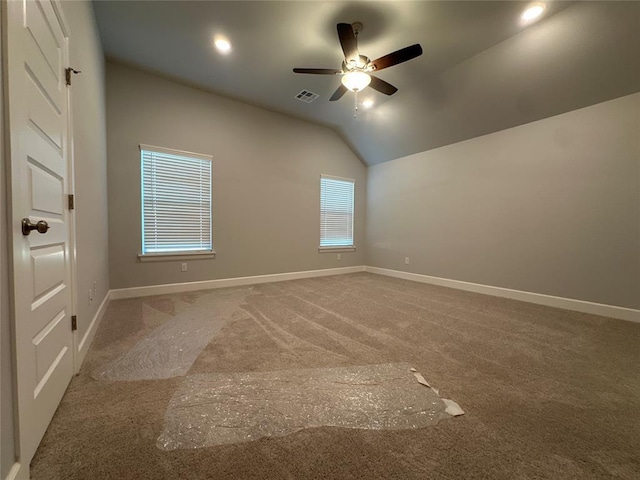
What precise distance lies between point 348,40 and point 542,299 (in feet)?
13.0

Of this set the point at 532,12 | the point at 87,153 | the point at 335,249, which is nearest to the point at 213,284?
the point at 87,153

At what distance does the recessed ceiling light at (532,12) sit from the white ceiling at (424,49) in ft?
0.21

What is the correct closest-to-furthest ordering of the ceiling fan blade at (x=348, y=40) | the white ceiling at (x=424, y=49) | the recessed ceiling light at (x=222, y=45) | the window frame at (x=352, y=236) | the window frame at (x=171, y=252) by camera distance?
the ceiling fan blade at (x=348, y=40), the white ceiling at (x=424, y=49), the recessed ceiling light at (x=222, y=45), the window frame at (x=171, y=252), the window frame at (x=352, y=236)

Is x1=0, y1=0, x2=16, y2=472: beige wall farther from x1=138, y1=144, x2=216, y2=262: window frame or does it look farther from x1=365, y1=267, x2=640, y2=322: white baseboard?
x1=365, y1=267, x2=640, y2=322: white baseboard

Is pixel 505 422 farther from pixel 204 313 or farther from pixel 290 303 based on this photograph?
pixel 204 313

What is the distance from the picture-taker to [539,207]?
3.45 meters

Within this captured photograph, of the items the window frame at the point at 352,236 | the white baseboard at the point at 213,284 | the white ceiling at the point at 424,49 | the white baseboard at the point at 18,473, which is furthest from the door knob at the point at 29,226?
the window frame at the point at 352,236

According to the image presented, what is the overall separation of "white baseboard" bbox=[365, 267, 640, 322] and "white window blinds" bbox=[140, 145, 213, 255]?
396cm

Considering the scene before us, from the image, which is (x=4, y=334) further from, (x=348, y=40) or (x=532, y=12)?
(x=532, y=12)

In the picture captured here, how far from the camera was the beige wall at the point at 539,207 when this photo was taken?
286 cm

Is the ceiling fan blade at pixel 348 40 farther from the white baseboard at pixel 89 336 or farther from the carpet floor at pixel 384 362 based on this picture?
the white baseboard at pixel 89 336

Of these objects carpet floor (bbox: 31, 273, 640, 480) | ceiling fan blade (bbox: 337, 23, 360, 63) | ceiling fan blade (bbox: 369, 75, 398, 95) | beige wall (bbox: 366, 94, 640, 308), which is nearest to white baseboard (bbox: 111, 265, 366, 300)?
carpet floor (bbox: 31, 273, 640, 480)

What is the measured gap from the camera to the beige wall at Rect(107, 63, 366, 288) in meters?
3.40

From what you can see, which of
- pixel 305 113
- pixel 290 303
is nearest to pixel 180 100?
pixel 305 113
